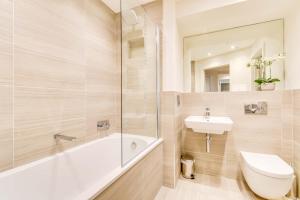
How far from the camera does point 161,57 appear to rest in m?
1.83

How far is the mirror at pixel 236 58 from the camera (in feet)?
6.05

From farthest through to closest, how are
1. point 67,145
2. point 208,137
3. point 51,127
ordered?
point 208,137 < point 67,145 < point 51,127

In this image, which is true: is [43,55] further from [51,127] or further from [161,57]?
[161,57]

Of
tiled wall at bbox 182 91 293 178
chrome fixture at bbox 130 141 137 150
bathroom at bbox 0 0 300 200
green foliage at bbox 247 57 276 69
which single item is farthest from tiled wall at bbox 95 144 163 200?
green foliage at bbox 247 57 276 69

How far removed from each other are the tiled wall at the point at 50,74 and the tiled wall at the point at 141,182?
0.79 meters

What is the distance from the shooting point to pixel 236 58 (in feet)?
6.64

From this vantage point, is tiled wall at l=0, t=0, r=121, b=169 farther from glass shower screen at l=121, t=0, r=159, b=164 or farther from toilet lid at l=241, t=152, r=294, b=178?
toilet lid at l=241, t=152, r=294, b=178

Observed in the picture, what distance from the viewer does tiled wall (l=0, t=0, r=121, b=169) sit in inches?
41.6

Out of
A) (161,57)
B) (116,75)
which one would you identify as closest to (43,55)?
(116,75)

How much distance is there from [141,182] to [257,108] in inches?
62.9

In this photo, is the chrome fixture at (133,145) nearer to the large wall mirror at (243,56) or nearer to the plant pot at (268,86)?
the large wall mirror at (243,56)

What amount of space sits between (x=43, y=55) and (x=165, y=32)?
4.26 feet

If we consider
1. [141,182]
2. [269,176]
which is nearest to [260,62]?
[269,176]

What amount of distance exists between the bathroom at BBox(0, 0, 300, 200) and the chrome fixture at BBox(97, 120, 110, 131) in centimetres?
2
